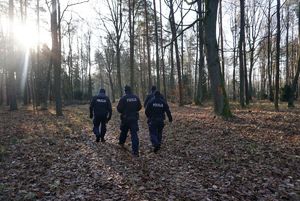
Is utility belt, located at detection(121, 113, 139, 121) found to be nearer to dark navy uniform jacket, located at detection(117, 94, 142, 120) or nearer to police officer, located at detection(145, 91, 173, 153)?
dark navy uniform jacket, located at detection(117, 94, 142, 120)

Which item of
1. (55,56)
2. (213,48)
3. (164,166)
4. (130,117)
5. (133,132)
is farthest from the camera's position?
(55,56)

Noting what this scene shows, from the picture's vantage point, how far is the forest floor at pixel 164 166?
21.5ft

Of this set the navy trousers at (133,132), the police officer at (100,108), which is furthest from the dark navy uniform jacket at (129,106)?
the police officer at (100,108)

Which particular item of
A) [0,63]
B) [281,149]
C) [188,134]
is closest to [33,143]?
[188,134]

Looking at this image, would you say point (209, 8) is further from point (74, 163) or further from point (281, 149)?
point (74, 163)

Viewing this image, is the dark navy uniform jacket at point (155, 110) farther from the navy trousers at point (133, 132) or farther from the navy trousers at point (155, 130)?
the navy trousers at point (133, 132)

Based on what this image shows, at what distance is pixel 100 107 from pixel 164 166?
4.42m

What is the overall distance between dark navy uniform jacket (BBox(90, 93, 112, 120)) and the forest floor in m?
1.10

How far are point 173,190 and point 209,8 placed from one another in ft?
37.2

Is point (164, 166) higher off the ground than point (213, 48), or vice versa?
point (213, 48)

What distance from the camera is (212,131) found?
12.8m

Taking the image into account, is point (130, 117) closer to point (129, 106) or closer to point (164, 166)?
point (129, 106)

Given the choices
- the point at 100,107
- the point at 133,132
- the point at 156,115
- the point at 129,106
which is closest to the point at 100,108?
the point at 100,107

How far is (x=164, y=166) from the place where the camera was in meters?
8.45
